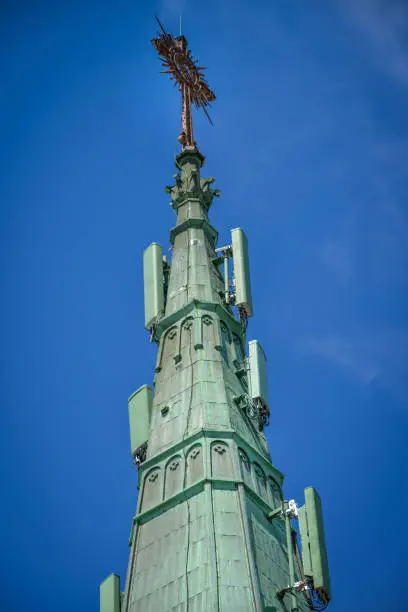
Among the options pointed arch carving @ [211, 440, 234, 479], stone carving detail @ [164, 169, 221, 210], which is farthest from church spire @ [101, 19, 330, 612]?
stone carving detail @ [164, 169, 221, 210]

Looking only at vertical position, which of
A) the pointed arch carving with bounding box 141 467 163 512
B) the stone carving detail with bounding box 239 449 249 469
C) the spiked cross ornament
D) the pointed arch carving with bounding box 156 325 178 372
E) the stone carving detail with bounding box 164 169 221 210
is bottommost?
the pointed arch carving with bounding box 141 467 163 512

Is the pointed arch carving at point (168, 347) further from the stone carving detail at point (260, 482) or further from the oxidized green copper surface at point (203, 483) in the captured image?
the stone carving detail at point (260, 482)

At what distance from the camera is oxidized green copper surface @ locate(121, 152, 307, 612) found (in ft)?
119

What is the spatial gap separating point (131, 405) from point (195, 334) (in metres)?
4.66

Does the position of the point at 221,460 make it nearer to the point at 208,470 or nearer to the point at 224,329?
the point at 208,470

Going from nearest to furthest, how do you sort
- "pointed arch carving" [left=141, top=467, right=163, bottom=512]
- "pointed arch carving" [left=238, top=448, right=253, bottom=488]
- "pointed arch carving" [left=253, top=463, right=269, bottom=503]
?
"pointed arch carving" [left=238, top=448, right=253, bottom=488] < "pointed arch carving" [left=141, top=467, right=163, bottom=512] < "pointed arch carving" [left=253, top=463, right=269, bottom=503]

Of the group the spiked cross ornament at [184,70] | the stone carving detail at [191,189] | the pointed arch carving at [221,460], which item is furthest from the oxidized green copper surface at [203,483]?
the spiked cross ornament at [184,70]

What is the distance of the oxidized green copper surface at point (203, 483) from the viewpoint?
3616cm

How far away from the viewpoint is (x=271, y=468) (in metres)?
43.7

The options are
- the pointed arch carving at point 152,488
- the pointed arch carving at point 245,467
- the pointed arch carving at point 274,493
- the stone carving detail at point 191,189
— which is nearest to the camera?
the pointed arch carving at point 245,467

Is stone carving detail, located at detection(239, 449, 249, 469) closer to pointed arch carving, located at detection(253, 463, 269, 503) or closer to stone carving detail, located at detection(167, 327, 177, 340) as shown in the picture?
pointed arch carving, located at detection(253, 463, 269, 503)

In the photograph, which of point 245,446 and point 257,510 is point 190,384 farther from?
point 257,510

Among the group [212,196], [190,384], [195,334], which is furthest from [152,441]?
[212,196]

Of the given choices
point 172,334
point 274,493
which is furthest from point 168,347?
point 274,493
